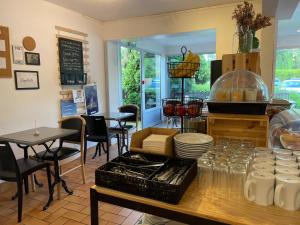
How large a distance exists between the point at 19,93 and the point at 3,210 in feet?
4.69

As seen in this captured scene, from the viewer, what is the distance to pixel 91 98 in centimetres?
423

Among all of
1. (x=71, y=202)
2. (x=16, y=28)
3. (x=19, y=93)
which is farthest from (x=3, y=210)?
(x=16, y=28)

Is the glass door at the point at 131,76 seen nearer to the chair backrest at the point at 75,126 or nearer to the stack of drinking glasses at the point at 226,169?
the chair backrest at the point at 75,126

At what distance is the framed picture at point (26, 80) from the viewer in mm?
2947

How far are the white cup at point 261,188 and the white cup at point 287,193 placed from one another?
0.02 metres

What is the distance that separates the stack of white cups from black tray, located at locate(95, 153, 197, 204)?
263 millimetres

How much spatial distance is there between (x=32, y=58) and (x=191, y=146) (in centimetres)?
278

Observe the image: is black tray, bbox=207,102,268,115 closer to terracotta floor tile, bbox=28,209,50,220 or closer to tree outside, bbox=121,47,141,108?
terracotta floor tile, bbox=28,209,50,220

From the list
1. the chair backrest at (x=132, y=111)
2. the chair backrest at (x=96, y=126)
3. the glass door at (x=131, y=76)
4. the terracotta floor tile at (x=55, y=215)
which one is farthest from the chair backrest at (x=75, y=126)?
the glass door at (x=131, y=76)

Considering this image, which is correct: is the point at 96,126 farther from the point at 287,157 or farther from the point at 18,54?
the point at 287,157

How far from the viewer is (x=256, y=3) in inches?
130

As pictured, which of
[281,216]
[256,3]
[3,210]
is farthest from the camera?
[256,3]

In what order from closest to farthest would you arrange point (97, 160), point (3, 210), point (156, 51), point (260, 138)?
point (260, 138) < point (3, 210) < point (97, 160) < point (156, 51)

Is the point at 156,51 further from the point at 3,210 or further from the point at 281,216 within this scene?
the point at 281,216
